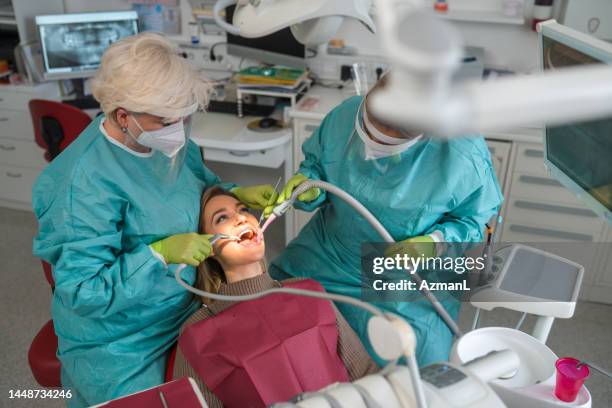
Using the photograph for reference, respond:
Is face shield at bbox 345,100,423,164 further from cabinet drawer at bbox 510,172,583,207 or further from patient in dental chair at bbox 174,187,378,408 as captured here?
cabinet drawer at bbox 510,172,583,207

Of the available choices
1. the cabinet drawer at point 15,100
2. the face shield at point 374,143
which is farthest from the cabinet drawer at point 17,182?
the face shield at point 374,143

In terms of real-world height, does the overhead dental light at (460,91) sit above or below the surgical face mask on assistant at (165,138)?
above

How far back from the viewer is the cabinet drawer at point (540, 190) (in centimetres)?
251

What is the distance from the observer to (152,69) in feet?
4.25

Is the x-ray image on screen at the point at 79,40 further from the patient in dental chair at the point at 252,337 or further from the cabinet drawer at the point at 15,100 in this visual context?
the patient in dental chair at the point at 252,337

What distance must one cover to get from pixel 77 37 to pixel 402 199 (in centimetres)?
234

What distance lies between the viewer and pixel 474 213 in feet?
5.06

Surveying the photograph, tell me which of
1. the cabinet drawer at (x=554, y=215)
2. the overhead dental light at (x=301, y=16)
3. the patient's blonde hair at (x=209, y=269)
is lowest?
the cabinet drawer at (x=554, y=215)

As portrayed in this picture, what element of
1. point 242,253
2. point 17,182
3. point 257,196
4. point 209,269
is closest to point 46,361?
point 209,269

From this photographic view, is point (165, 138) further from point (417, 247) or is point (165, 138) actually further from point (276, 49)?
point (276, 49)

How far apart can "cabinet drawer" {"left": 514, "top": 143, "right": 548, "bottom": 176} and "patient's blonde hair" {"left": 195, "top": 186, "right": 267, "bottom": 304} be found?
142 cm

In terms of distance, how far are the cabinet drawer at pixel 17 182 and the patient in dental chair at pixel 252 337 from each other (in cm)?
218

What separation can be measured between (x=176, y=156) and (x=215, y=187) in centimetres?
18

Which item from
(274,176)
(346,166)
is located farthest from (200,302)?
(274,176)
